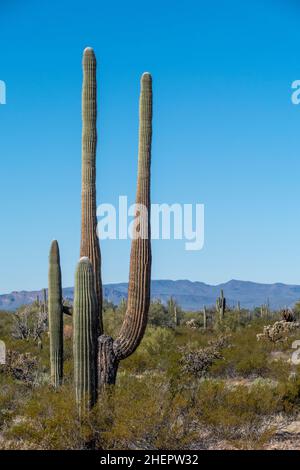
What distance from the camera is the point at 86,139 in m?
12.1

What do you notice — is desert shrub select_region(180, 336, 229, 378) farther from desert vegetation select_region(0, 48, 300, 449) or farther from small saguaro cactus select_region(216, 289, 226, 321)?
small saguaro cactus select_region(216, 289, 226, 321)

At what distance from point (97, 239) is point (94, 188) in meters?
0.89

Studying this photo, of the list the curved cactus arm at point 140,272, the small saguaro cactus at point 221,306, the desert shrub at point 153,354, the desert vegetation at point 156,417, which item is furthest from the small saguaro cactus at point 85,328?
the small saguaro cactus at point 221,306

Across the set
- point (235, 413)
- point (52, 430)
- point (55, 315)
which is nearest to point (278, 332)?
point (55, 315)

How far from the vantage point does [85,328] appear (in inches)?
395

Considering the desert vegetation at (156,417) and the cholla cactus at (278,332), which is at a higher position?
the desert vegetation at (156,417)

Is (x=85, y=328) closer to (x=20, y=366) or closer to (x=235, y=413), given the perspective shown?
(x=235, y=413)

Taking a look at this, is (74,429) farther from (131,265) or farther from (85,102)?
(85,102)

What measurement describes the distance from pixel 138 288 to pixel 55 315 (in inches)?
129

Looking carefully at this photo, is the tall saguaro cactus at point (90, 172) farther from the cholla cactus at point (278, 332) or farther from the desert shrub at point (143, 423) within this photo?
the cholla cactus at point (278, 332)

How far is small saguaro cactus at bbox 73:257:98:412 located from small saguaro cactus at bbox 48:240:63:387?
363cm

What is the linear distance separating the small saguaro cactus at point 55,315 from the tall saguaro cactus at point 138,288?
273 cm

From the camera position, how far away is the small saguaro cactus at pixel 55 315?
1396 cm

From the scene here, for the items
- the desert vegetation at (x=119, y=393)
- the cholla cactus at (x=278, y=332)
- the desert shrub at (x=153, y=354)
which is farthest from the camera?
the cholla cactus at (x=278, y=332)
